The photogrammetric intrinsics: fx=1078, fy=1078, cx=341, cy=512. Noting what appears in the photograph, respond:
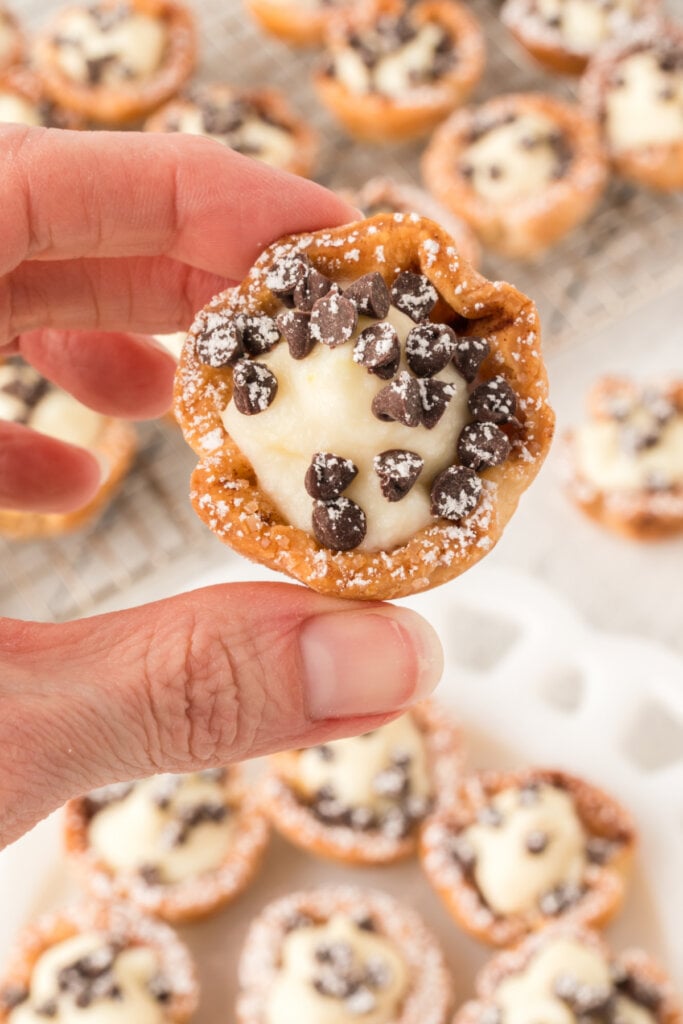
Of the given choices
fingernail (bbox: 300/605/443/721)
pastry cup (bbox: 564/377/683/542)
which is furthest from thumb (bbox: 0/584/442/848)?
pastry cup (bbox: 564/377/683/542)

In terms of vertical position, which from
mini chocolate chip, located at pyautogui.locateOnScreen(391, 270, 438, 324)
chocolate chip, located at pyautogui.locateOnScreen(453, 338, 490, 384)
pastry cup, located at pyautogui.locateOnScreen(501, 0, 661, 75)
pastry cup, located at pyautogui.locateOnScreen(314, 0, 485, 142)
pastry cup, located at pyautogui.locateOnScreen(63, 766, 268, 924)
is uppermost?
mini chocolate chip, located at pyautogui.locateOnScreen(391, 270, 438, 324)

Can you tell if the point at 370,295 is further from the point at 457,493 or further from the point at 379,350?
the point at 457,493

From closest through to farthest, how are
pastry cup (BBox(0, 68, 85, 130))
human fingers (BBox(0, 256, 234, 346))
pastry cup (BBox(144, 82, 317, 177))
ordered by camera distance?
human fingers (BBox(0, 256, 234, 346)), pastry cup (BBox(144, 82, 317, 177)), pastry cup (BBox(0, 68, 85, 130))

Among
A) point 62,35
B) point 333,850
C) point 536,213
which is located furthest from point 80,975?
point 62,35

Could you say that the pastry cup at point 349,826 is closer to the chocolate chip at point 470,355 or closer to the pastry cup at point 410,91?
the chocolate chip at point 470,355

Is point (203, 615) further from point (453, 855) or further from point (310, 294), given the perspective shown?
point (453, 855)

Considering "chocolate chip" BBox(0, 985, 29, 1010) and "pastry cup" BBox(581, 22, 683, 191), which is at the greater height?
"pastry cup" BBox(581, 22, 683, 191)

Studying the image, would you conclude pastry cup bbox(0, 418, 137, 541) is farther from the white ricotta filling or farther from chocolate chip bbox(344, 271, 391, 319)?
chocolate chip bbox(344, 271, 391, 319)

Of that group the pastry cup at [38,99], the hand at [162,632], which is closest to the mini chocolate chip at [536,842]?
the hand at [162,632]
